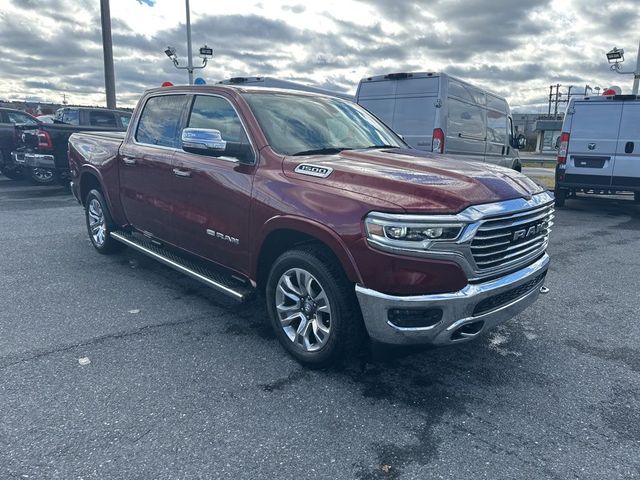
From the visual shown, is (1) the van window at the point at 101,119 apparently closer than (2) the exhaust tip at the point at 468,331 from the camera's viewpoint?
No

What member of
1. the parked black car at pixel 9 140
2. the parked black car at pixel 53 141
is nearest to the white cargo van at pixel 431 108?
the parked black car at pixel 53 141

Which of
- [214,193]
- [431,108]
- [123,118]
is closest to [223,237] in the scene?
[214,193]

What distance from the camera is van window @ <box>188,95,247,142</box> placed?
3.85 m

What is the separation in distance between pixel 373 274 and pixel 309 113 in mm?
1898

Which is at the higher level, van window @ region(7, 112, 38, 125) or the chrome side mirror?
van window @ region(7, 112, 38, 125)

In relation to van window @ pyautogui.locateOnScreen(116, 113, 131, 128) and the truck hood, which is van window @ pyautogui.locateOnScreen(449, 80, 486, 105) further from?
van window @ pyautogui.locateOnScreen(116, 113, 131, 128)

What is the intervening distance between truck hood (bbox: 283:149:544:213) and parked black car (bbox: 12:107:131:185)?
9.51 metres

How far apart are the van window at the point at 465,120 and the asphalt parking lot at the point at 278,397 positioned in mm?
4917

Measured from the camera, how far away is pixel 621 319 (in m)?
4.41

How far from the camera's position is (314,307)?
3.25 metres

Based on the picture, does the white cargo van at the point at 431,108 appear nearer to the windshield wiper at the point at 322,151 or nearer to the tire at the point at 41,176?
the windshield wiper at the point at 322,151

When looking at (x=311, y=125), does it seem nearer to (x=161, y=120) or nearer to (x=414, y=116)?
(x=161, y=120)

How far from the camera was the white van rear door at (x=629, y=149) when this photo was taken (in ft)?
31.6

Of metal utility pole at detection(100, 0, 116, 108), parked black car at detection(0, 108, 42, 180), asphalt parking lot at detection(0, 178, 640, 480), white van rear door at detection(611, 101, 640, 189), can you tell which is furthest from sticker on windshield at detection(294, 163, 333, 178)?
metal utility pole at detection(100, 0, 116, 108)
